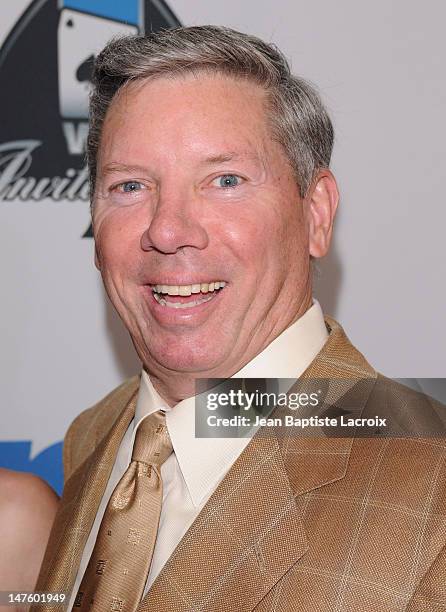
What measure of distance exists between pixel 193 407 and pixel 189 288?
0.67ft

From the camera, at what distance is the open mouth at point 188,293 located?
4.91 feet

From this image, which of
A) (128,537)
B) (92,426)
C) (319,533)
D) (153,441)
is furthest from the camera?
(92,426)

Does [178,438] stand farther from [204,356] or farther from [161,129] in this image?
[161,129]

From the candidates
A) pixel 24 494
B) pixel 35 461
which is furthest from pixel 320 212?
pixel 35 461

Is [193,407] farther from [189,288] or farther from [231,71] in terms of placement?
[231,71]

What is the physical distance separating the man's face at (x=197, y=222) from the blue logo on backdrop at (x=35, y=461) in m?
0.87

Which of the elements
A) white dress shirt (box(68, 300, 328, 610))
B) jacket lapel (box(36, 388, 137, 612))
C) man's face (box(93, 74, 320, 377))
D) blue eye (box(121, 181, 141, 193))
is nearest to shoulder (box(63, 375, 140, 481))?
jacket lapel (box(36, 388, 137, 612))

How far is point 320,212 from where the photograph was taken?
65.1 inches

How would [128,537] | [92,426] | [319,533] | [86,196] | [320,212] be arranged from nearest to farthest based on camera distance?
[319,533]
[128,537]
[320,212]
[92,426]
[86,196]

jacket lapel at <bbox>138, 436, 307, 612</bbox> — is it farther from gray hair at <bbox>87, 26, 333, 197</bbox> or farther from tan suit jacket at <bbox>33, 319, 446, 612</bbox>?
gray hair at <bbox>87, 26, 333, 197</bbox>

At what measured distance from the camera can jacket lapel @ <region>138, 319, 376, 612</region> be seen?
1274 mm

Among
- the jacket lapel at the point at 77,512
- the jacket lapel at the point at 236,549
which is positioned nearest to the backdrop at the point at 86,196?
the jacket lapel at the point at 77,512

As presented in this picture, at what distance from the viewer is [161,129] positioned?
1.45 metres

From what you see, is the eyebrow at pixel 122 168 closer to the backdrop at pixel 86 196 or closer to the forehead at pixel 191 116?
the forehead at pixel 191 116
